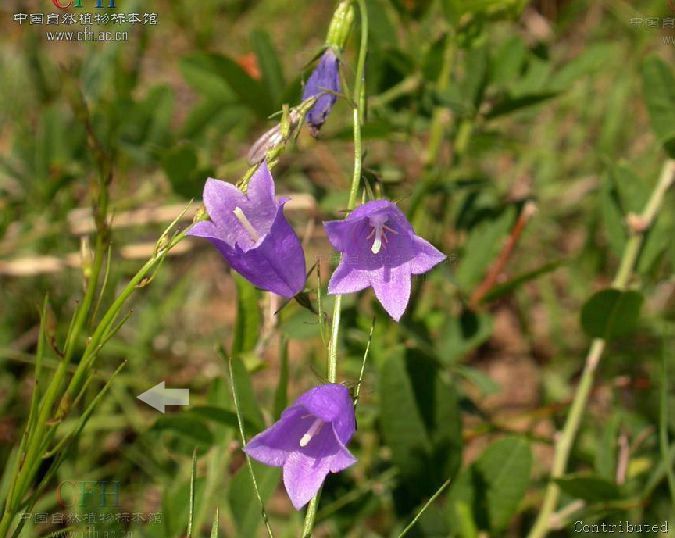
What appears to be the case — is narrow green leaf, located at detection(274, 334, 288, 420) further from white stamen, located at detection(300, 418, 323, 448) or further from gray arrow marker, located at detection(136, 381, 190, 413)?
gray arrow marker, located at detection(136, 381, 190, 413)

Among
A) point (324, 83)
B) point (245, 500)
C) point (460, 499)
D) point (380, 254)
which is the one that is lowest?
point (460, 499)

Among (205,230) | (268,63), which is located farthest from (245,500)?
→ (268,63)

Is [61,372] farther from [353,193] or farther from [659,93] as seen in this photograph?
[659,93]

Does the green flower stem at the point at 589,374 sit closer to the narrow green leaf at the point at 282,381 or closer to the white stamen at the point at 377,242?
the narrow green leaf at the point at 282,381

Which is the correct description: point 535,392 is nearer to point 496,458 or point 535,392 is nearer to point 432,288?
point 432,288

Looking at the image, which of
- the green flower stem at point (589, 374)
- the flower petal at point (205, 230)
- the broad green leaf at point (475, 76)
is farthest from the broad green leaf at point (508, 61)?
the flower petal at point (205, 230)
